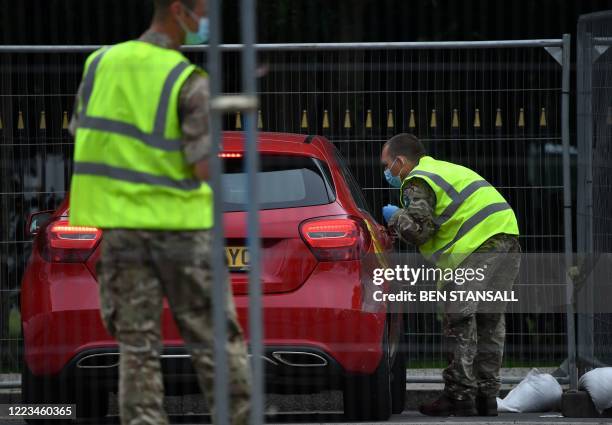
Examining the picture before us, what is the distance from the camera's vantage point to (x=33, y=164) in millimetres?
8914

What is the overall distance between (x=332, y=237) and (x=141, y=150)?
2.42m

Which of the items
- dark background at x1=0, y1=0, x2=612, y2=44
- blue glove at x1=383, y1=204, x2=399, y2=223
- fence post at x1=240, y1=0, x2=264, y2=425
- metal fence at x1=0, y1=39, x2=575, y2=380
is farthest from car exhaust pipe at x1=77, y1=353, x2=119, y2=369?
dark background at x1=0, y1=0, x2=612, y2=44

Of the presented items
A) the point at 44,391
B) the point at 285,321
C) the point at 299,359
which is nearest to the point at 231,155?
the point at 285,321

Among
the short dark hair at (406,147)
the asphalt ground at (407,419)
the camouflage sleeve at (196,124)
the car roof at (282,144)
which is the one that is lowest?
the asphalt ground at (407,419)

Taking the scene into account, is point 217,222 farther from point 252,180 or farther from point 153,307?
point 153,307

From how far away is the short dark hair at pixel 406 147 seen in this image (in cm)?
866

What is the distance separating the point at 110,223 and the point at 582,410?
402cm

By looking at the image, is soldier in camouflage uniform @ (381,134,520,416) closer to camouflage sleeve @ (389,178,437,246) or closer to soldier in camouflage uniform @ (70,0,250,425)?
camouflage sleeve @ (389,178,437,246)

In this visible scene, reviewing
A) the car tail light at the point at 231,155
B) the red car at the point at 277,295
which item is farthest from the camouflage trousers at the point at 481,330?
the car tail light at the point at 231,155

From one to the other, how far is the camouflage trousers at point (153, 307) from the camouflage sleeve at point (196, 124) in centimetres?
29

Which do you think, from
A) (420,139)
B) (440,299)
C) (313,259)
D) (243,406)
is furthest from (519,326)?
(243,406)

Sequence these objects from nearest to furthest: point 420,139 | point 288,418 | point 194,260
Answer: point 194,260 → point 288,418 → point 420,139

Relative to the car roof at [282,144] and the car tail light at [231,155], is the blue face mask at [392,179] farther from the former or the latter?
the car tail light at [231,155]

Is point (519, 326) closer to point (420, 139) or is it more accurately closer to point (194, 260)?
point (420, 139)
